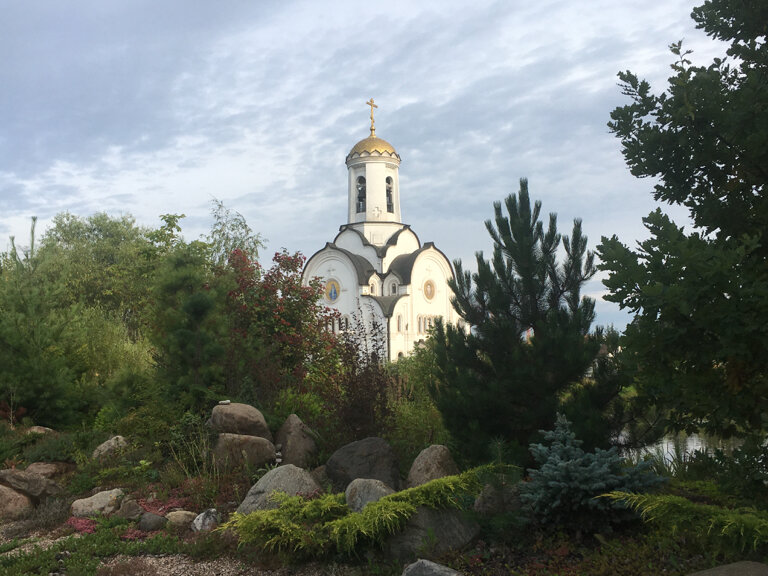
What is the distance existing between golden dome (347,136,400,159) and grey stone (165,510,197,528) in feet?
108

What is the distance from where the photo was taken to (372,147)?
39094 millimetres

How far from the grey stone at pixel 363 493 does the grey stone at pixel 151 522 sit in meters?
2.57

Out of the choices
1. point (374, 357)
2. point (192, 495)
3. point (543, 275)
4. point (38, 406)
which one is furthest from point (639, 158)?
point (38, 406)

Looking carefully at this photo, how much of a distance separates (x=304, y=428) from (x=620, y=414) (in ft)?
15.0

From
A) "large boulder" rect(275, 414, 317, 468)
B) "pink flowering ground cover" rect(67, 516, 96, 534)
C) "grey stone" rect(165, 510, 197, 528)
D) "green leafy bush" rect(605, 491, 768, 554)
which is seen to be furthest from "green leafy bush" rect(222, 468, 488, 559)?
"large boulder" rect(275, 414, 317, 468)

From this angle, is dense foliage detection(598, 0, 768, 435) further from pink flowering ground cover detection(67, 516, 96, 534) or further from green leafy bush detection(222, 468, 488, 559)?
pink flowering ground cover detection(67, 516, 96, 534)

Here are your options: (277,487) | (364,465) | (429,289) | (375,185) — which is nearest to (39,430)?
(277,487)

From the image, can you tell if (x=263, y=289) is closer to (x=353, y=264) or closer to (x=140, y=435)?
(x=140, y=435)

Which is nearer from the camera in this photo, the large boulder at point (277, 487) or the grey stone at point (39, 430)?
the large boulder at point (277, 487)

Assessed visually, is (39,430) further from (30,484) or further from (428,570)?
(428,570)

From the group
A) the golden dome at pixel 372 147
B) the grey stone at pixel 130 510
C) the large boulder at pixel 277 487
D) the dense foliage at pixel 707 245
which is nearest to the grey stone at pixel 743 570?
the dense foliage at pixel 707 245

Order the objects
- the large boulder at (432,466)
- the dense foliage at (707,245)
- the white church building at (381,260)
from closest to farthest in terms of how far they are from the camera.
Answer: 1. the dense foliage at (707,245)
2. the large boulder at (432,466)
3. the white church building at (381,260)

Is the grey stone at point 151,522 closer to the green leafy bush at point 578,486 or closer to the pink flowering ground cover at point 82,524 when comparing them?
the pink flowering ground cover at point 82,524

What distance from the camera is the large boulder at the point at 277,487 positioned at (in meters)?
7.45
